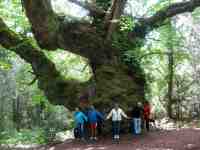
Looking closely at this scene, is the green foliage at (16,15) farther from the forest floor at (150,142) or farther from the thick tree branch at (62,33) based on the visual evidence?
the forest floor at (150,142)

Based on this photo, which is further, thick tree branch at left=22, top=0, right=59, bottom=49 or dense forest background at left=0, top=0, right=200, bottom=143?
dense forest background at left=0, top=0, right=200, bottom=143

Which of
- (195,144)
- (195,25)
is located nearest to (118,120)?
(195,144)

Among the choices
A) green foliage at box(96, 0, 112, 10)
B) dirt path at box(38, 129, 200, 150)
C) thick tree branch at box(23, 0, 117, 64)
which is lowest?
dirt path at box(38, 129, 200, 150)

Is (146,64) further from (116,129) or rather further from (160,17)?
(116,129)

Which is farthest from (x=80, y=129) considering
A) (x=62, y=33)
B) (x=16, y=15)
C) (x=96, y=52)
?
(x=16, y=15)

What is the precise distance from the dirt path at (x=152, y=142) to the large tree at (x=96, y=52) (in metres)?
2.08

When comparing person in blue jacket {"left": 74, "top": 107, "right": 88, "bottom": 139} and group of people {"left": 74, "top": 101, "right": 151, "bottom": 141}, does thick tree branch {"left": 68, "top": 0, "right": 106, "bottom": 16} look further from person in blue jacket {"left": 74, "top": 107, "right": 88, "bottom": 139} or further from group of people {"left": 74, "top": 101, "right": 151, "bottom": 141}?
person in blue jacket {"left": 74, "top": 107, "right": 88, "bottom": 139}

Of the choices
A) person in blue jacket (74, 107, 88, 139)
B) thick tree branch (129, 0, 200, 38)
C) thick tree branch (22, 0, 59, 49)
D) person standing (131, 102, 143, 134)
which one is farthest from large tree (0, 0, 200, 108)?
person in blue jacket (74, 107, 88, 139)

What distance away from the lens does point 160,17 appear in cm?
1823

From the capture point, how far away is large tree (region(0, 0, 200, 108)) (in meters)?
17.1

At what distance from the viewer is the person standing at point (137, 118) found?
16516 millimetres

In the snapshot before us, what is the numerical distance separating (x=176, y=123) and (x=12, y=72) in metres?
16.5

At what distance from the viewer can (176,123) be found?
23.4m

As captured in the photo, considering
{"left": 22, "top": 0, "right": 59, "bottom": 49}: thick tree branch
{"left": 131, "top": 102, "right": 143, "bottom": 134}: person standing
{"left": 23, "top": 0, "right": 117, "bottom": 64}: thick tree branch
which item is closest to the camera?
{"left": 22, "top": 0, "right": 59, "bottom": 49}: thick tree branch
